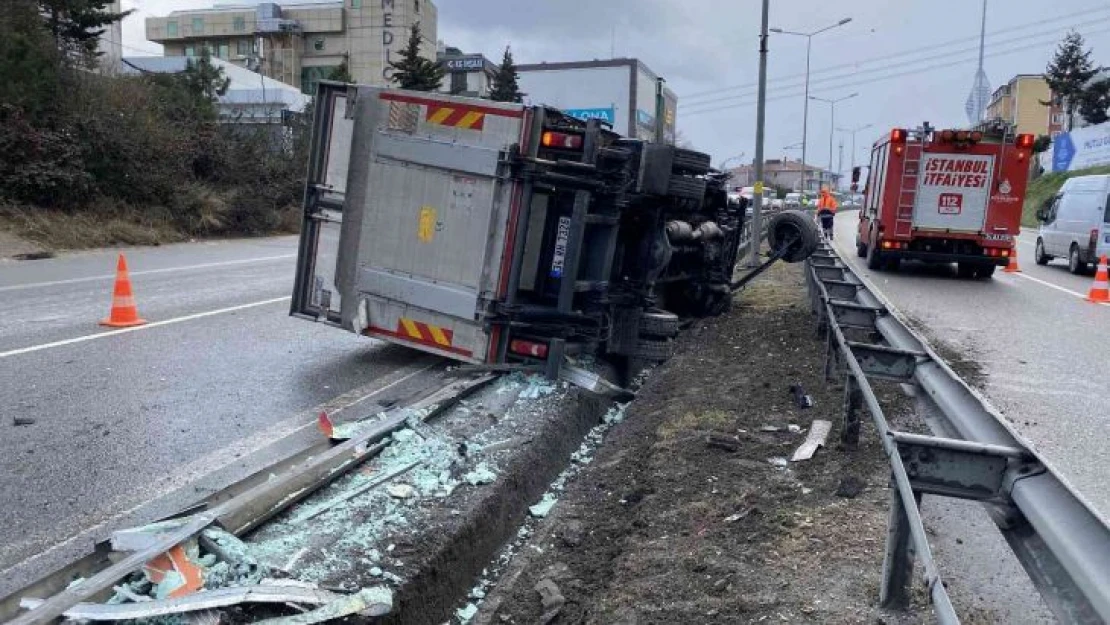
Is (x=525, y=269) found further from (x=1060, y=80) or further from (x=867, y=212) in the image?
(x=1060, y=80)

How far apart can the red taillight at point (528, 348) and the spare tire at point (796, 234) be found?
3.76 m

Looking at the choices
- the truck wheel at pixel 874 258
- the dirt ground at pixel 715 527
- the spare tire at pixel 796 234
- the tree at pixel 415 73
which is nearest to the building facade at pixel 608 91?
the truck wheel at pixel 874 258

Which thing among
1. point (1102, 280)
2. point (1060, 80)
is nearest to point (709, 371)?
point (1102, 280)

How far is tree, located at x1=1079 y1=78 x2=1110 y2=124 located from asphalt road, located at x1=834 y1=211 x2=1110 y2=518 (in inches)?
1792

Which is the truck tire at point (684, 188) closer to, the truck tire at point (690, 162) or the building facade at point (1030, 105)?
the truck tire at point (690, 162)

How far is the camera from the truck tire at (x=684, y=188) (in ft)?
24.0

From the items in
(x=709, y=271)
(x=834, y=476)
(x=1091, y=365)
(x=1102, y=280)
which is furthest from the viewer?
(x=1102, y=280)

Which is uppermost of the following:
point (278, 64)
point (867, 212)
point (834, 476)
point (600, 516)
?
point (278, 64)

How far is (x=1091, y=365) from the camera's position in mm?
8508

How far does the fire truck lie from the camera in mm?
16250

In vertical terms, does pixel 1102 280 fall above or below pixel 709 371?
above

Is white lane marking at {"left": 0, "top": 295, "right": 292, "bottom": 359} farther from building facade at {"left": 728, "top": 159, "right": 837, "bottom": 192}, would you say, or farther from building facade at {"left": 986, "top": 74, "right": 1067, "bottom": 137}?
building facade at {"left": 728, "top": 159, "right": 837, "bottom": 192}

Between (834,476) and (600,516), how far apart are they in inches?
49.8

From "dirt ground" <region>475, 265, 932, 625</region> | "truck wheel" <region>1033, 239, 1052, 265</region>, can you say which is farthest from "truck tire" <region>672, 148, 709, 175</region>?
"truck wheel" <region>1033, 239, 1052, 265</region>
